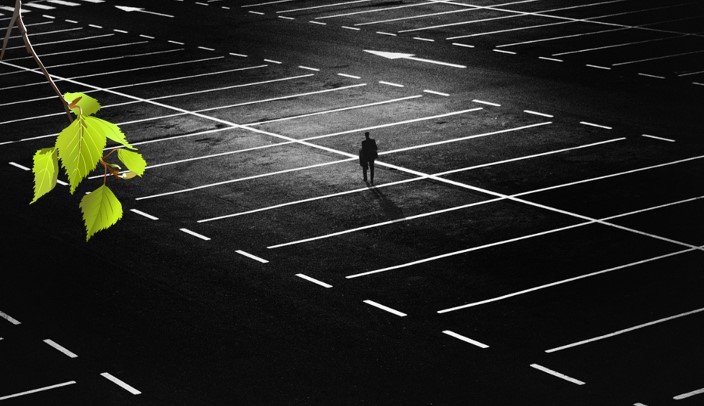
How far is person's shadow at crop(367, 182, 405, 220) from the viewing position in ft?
61.5

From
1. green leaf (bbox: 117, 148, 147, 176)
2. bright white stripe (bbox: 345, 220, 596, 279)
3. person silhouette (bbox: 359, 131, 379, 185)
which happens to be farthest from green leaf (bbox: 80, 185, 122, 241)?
person silhouette (bbox: 359, 131, 379, 185)

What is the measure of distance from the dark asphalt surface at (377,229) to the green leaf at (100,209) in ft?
31.3

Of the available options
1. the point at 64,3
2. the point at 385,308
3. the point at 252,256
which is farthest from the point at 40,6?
the point at 385,308

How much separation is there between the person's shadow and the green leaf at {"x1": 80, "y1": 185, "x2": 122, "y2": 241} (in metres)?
15.7

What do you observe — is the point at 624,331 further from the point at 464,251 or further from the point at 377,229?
the point at 377,229

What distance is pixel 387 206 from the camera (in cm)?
1925

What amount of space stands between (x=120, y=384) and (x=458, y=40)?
22348 mm

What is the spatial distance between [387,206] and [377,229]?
1.20 meters

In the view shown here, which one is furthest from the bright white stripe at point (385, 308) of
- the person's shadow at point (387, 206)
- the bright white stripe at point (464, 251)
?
the person's shadow at point (387, 206)

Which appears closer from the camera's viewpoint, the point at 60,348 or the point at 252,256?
the point at 60,348

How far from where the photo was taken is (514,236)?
17.4m

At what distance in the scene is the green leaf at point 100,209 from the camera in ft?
9.74

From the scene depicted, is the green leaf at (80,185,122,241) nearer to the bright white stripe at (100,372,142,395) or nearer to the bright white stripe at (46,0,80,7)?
the bright white stripe at (100,372,142,395)

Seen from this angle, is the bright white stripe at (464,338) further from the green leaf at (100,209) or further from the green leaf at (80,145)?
the green leaf at (80,145)
